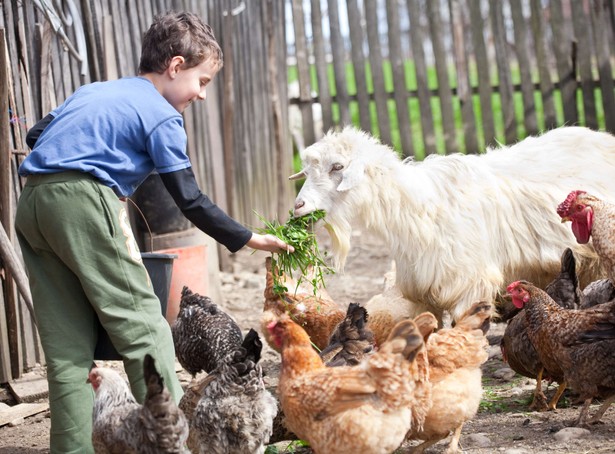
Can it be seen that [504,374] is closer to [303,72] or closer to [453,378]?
[453,378]

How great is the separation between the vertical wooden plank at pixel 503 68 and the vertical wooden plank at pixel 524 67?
0.17 metres

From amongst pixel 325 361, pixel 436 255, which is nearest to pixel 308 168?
pixel 436 255

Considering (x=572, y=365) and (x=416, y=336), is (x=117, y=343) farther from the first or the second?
(x=572, y=365)

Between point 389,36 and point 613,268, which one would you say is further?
point 389,36

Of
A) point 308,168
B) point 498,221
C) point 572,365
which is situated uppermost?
point 308,168

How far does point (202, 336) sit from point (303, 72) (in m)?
7.21

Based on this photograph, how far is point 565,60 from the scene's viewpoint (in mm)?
11680

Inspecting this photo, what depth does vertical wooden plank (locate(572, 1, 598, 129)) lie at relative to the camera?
11.5m

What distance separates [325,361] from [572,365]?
4.56ft

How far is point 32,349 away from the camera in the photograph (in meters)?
6.53

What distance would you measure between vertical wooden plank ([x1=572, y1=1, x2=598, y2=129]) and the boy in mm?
8278

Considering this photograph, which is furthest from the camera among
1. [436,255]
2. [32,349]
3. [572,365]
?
[32,349]

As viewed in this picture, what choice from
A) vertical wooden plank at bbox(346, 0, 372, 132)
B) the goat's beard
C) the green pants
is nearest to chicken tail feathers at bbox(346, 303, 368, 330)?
the goat's beard

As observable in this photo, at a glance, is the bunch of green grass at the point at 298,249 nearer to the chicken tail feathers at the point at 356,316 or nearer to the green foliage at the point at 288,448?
the chicken tail feathers at the point at 356,316
